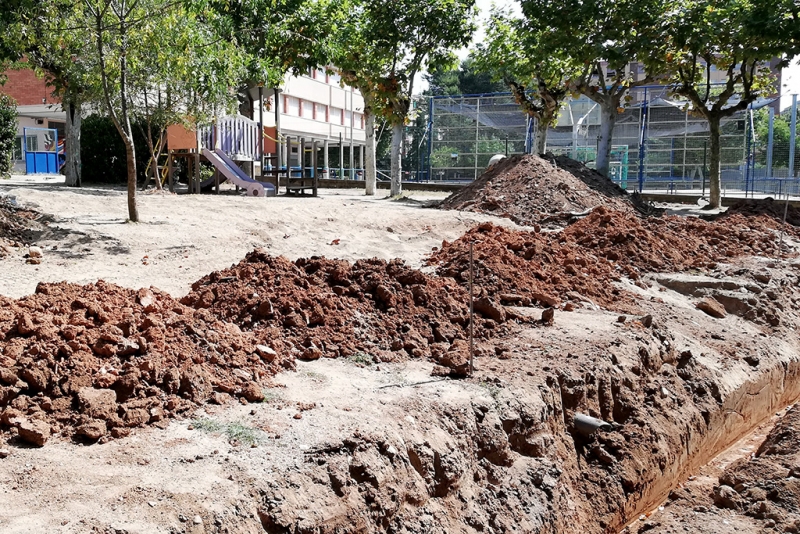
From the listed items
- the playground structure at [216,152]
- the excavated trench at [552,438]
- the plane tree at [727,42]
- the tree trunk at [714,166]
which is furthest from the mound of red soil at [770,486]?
the tree trunk at [714,166]

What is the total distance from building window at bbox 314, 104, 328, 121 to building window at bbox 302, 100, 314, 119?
571mm

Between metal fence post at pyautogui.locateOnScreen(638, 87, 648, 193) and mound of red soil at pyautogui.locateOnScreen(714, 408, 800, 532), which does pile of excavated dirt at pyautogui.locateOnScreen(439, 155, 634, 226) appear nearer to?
metal fence post at pyautogui.locateOnScreen(638, 87, 648, 193)

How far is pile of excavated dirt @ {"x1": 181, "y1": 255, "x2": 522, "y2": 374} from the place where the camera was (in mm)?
5613

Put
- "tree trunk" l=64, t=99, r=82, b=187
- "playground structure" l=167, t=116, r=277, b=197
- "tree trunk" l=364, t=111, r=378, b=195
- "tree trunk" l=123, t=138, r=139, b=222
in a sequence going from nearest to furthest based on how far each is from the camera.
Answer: "tree trunk" l=123, t=138, r=139, b=222 < "tree trunk" l=64, t=99, r=82, b=187 < "playground structure" l=167, t=116, r=277, b=197 < "tree trunk" l=364, t=111, r=378, b=195

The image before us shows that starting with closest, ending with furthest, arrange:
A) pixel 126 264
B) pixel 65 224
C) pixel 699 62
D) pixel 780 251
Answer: pixel 126 264, pixel 65 224, pixel 780 251, pixel 699 62

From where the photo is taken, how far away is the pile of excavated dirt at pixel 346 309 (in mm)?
5613

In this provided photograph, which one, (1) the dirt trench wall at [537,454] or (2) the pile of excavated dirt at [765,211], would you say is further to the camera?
(2) the pile of excavated dirt at [765,211]

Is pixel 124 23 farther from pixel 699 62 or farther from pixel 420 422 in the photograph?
pixel 699 62

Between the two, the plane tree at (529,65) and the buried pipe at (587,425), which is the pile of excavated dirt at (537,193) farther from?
the buried pipe at (587,425)

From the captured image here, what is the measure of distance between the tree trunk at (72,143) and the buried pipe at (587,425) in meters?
14.5

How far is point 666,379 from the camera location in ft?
21.7

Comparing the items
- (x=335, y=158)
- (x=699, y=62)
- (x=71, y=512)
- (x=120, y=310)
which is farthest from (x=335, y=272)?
(x=335, y=158)

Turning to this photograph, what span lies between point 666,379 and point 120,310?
4537mm

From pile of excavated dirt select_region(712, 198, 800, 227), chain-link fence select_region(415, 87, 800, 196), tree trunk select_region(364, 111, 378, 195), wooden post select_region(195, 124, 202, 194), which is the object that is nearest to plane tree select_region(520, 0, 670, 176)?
pile of excavated dirt select_region(712, 198, 800, 227)
